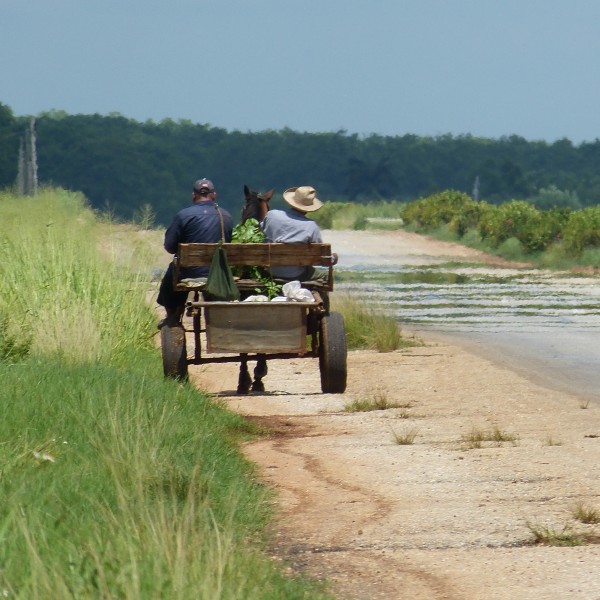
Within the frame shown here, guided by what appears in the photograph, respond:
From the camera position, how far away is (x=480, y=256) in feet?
148

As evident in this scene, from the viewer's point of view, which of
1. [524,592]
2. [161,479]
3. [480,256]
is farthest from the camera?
[480,256]

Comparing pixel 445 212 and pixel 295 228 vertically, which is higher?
pixel 295 228

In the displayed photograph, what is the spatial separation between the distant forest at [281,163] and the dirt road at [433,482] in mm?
96694

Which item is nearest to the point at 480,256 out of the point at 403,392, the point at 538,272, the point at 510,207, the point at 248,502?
the point at 510,207

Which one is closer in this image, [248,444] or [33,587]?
[33,587]

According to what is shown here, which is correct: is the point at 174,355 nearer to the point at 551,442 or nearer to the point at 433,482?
the point at 551,442

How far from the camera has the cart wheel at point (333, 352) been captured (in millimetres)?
13188

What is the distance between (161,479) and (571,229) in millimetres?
33254

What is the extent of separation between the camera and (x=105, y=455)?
736cm

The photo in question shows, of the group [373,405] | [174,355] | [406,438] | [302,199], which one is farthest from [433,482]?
→ [302,199]

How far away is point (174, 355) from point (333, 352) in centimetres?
132

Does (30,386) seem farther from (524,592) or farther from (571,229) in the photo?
(571,229)

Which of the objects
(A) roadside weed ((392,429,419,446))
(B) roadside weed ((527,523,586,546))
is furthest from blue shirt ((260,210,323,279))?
(B) roadside weed ((527,523,586,546))

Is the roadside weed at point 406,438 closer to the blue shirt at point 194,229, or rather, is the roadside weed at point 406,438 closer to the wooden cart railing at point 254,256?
the wooden cart railing at point 254,256
